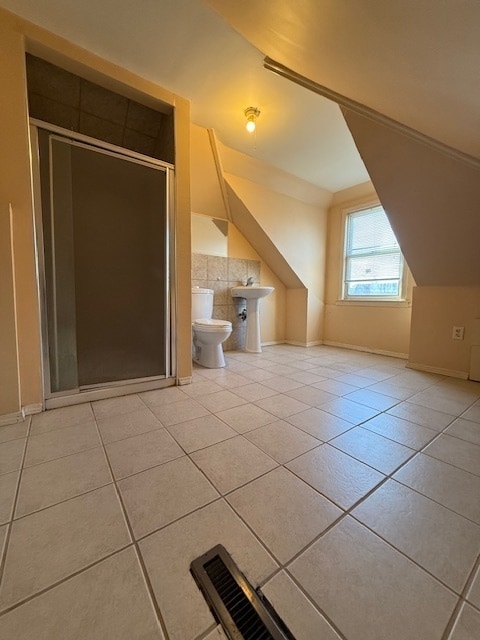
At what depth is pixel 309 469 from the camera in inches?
42.9

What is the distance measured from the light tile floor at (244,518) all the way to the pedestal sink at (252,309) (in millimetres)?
1725

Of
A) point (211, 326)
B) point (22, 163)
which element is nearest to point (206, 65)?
point (22, 163)

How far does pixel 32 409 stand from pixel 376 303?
11.8ft

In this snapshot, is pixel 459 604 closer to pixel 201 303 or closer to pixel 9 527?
pixel 9 527

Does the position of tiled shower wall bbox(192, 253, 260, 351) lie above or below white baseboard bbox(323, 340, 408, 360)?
above

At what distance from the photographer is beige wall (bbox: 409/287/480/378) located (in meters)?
2.36

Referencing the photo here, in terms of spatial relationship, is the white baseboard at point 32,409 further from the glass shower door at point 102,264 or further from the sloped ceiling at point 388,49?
the sloped ceiling at point 388,49

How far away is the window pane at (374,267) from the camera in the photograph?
3.16 m

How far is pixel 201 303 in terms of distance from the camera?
9.06ft

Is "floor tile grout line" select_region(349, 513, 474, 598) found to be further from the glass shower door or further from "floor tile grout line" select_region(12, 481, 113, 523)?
the glass shower door

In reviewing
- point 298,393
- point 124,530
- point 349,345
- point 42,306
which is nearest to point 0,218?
point 42,306

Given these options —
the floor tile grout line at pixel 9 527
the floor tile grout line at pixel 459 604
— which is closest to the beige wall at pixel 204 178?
the floor tile grout line at pixel 9 527

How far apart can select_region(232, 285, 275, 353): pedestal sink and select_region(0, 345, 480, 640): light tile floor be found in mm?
1725

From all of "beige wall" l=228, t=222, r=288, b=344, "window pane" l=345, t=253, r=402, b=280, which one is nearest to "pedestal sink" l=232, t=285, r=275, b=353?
"beige wall" l=228, t=222, r=288, b=344
